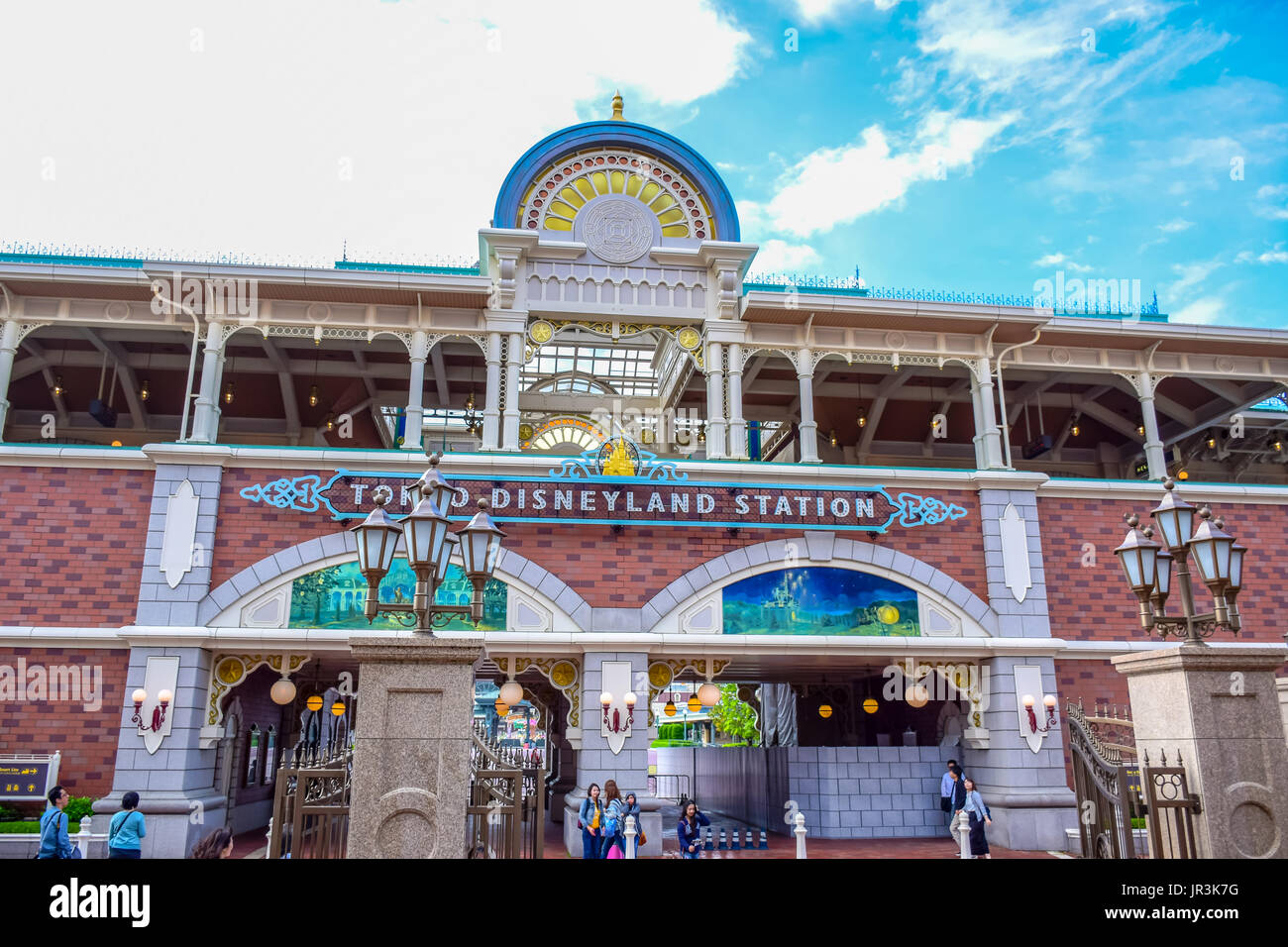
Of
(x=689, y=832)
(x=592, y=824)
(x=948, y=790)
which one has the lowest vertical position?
(x=689, y=832)

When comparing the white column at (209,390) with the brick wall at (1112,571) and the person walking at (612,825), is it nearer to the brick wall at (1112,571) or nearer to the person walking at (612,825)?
the person walking at (612,825)

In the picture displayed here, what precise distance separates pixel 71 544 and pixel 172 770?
15.9 ft

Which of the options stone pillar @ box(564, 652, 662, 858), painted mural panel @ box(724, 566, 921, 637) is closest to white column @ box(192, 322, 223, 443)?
stone pillar @ box(564, 652, 662, 858)

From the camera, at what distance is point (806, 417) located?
773 inches

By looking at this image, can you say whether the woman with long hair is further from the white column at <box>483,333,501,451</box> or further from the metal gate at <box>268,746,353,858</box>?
the white column at <box>483,333,501,451</box>

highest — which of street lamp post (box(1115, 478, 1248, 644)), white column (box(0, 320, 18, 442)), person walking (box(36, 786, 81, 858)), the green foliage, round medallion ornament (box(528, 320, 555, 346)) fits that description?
round medallion ornament (box(528, 320, 555, 346))

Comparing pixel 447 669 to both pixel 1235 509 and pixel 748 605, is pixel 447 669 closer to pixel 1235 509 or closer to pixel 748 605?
pixel 748 605

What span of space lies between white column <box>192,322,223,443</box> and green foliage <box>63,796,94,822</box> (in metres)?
6.73

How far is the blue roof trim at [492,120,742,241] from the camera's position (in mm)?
19812

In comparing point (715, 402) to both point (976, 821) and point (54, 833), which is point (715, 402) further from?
point (54, 833)

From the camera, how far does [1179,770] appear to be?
7535 mm

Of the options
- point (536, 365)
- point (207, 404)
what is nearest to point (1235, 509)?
point (536, 365)

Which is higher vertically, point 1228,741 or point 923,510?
point 923,510

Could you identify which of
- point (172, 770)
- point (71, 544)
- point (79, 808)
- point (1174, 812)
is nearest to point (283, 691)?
point (172, 770)
